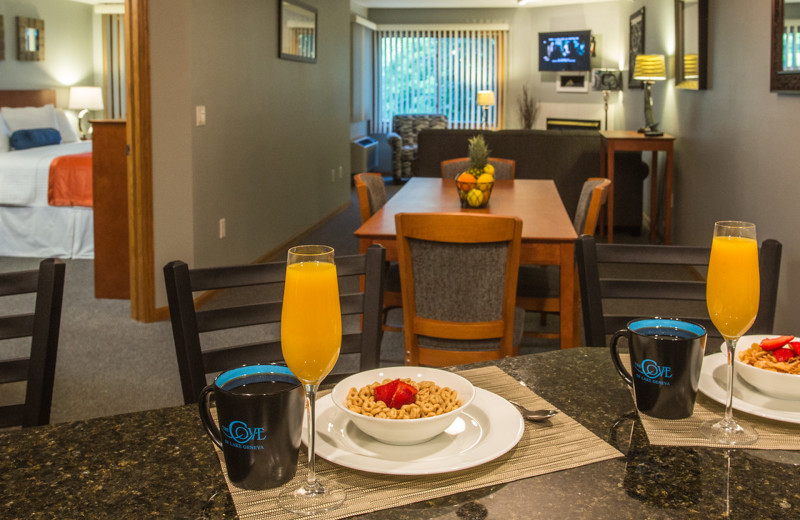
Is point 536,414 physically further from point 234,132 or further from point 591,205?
point 234,132

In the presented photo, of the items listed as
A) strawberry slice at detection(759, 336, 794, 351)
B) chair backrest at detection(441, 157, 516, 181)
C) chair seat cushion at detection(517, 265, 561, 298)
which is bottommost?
chair seat cushion at detection(517, 265, 561, 298)

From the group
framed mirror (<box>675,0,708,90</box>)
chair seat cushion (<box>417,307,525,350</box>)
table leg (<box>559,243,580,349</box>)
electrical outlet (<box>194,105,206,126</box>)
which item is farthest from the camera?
framed mirror (<box>675,0,708,90</box>)

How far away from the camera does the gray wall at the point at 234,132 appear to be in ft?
13.0

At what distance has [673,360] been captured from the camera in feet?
3.03

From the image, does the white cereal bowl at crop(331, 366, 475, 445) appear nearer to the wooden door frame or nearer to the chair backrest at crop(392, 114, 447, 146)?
the wooden door frame

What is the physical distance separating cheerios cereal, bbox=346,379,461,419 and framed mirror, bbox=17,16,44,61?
24.7ft

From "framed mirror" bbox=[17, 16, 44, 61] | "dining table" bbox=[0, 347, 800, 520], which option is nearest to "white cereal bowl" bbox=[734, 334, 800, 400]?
"dining table" bbox=[0, 347, 800, 520]

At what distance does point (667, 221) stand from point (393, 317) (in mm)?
2542

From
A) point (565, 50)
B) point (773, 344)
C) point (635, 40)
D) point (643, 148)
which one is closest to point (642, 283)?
point (773, 344)

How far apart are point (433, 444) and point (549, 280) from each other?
2.09 meters

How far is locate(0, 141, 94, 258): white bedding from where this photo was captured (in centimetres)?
527

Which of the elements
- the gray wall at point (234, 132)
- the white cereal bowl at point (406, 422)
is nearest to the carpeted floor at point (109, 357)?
the gray wall at point (234, 132)

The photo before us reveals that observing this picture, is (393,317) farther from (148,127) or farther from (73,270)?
(73,270)

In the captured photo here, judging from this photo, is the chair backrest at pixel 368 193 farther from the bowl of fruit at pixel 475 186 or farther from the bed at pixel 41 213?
the bed at pixel 41 213
